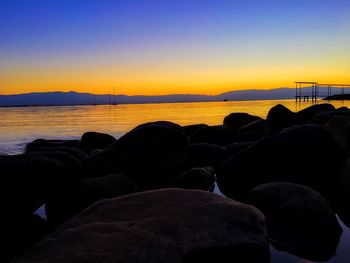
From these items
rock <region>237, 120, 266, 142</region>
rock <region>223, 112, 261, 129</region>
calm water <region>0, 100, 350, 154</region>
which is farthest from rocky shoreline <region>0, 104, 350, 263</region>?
calm water <region>0, 100, 350, 154</region>

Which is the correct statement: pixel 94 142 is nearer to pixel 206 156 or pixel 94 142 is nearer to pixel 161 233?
pixel 206 156

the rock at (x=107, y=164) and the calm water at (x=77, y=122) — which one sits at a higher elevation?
the rock at (x=107, y=164)

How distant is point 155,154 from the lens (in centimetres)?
862

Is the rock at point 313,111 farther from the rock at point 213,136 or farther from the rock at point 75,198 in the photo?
the rock at point 75,198

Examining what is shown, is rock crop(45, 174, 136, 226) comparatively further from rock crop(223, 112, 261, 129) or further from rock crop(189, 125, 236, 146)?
rock crop(223, 112, 261, 129)

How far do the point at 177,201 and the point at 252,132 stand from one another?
33.3 ft

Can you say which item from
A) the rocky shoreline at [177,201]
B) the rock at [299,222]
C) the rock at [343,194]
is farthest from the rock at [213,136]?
the rock at [299,222]

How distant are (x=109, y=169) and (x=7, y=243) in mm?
3201

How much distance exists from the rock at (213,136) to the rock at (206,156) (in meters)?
3.52

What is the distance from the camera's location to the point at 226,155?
949 cm

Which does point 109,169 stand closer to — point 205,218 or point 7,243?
point 7,243

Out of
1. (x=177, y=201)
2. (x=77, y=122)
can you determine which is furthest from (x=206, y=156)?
(x=77, y=122)

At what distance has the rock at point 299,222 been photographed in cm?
482

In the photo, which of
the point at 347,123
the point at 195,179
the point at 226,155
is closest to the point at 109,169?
the point at 195,179
